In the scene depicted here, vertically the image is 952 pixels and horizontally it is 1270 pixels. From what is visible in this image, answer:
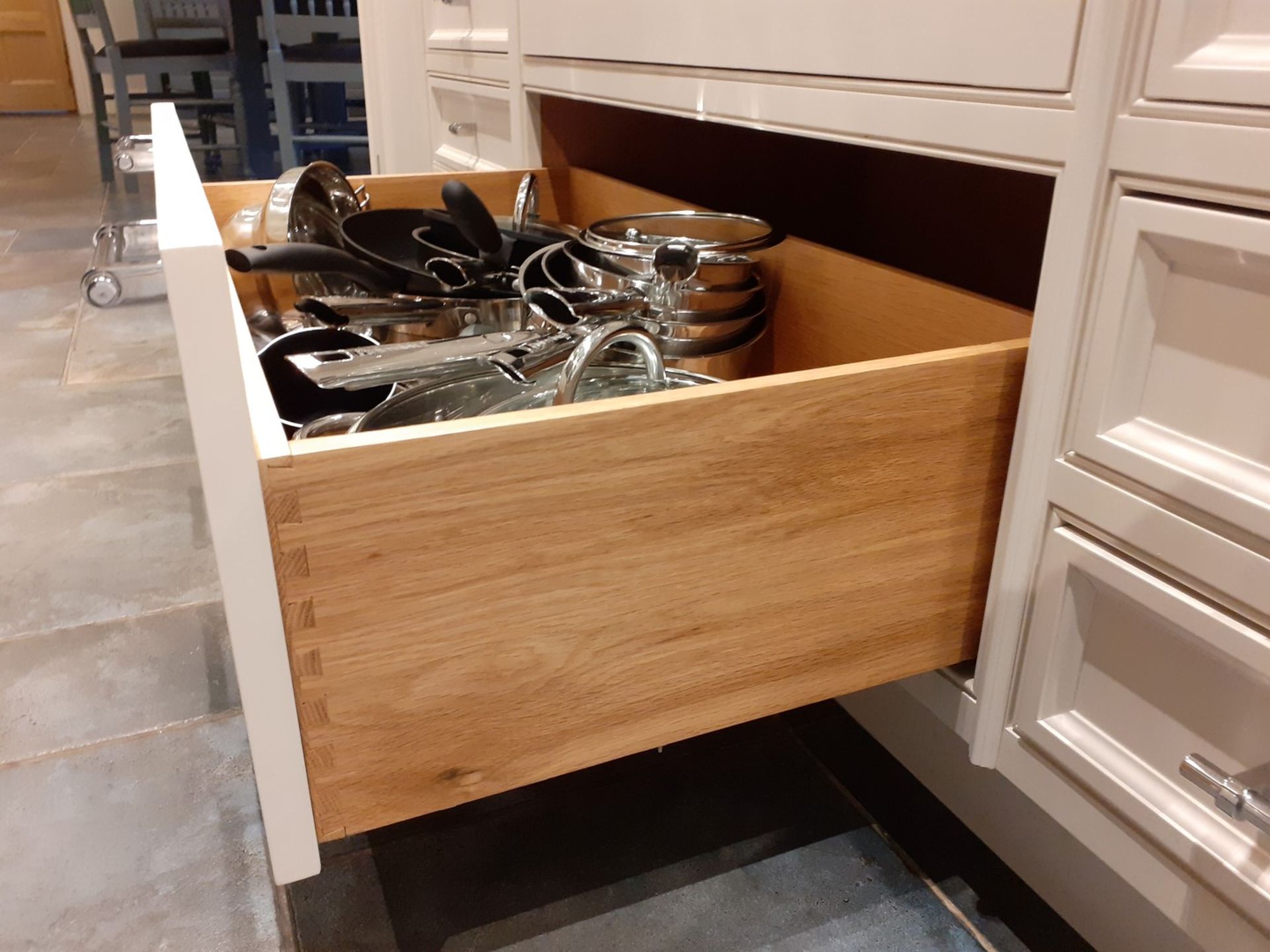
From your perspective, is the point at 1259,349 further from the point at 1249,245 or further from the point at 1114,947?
the point at 1114,947

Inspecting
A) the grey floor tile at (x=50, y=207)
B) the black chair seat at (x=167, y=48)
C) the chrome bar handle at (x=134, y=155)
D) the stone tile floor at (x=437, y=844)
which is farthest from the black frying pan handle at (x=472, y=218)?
the black chair seat at (x=167, y=48)

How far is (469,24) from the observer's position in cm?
128

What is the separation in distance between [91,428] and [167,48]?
2391mm

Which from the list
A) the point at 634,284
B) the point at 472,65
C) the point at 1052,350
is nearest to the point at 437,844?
the point at 634,284

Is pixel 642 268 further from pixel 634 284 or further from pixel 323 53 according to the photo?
pixel 323 53

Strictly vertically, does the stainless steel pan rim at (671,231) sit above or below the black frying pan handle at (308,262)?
above

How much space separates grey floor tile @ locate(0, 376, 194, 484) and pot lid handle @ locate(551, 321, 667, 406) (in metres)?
1.10

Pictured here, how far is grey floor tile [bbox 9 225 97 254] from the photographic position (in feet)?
9.53

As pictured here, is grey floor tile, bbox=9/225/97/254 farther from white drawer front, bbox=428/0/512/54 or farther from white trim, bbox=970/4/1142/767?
white trim, bbox=970/4/1142/767

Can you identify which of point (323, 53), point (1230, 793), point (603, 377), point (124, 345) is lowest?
point (124, 345)

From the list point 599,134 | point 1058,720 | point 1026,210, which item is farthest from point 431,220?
point 1058,720

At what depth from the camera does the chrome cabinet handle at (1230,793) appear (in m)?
0.45

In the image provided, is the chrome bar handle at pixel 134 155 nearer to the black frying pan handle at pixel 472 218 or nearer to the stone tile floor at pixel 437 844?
the stone tile floor at pixel 437 844

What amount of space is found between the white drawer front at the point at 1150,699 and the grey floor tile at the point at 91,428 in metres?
1.32
